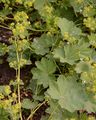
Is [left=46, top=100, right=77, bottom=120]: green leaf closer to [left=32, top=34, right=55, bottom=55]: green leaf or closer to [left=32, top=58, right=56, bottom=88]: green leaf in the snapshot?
[left=32, top=58, right=56, bottom=88]: green leaf

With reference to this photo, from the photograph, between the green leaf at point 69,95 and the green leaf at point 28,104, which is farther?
the green leaf at point 28,104

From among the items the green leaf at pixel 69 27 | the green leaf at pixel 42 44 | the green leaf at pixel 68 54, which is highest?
the green leaf at pixel 69 27

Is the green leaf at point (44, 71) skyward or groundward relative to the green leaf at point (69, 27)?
groundward

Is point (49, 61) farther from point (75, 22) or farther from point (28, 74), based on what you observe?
point (75, 22)

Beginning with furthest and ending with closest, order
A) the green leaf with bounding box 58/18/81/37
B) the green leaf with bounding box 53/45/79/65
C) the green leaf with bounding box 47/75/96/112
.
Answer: the green leaf with bounding box 58/18/81/37
the green leaf with bounding box 53/45/79/65
the green leaf with bounding box 47/75/96/112

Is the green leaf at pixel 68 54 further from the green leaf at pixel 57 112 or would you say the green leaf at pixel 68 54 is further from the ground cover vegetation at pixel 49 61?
the green leaf at pixel 57 112

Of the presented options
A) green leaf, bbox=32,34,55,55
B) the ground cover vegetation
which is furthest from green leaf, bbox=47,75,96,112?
green leaf, bbox=32,34,55,55

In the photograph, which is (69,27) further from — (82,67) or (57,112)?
(57,112)

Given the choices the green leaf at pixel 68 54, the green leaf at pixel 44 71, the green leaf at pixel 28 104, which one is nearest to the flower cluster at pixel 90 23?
the green leaf at pixel 68 54

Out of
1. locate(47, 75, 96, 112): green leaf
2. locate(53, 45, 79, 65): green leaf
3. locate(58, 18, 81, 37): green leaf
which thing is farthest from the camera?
locate(58, 18, 81, 37): green leaf

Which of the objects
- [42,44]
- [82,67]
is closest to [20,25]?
[42,44]
